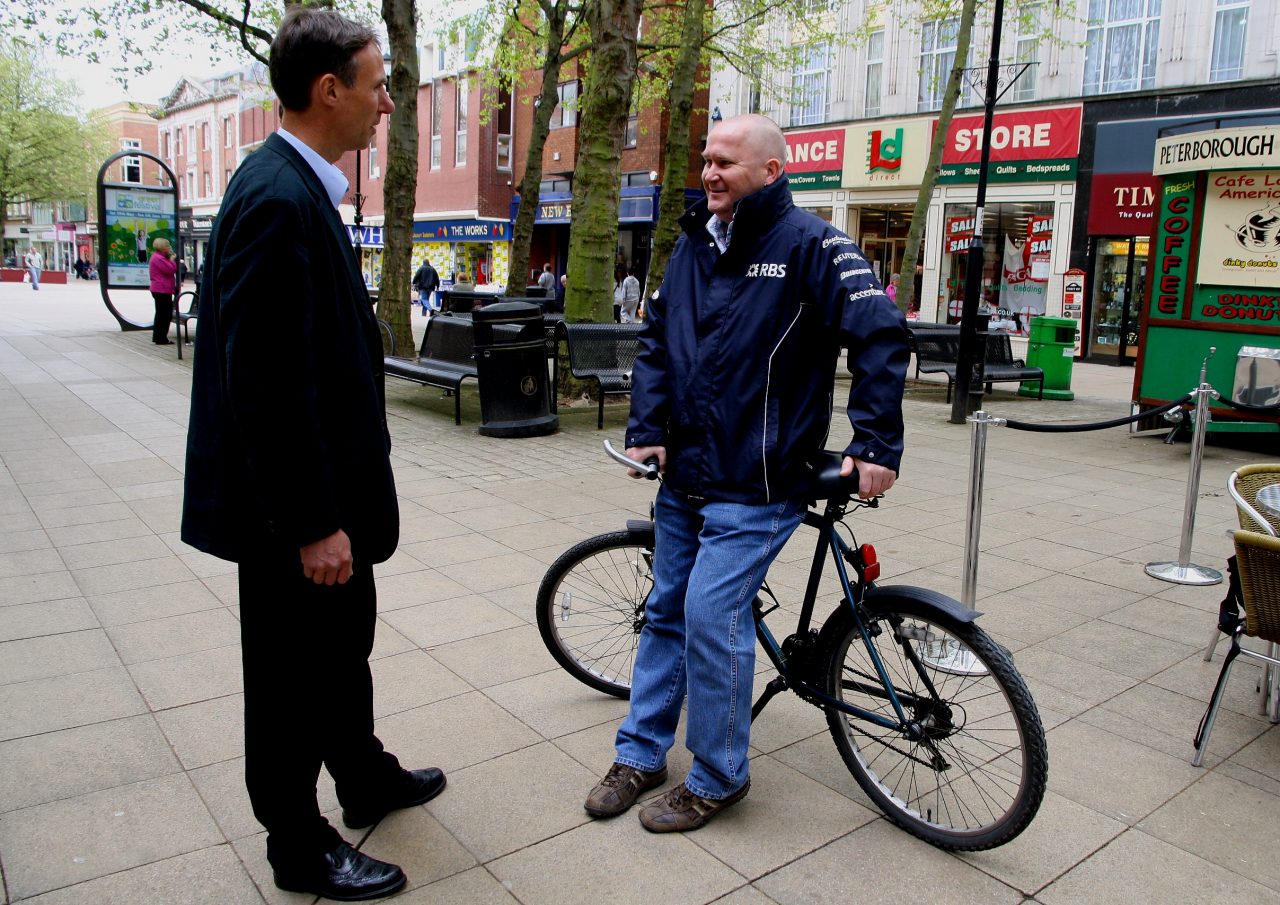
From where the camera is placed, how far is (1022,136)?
76.6 ft

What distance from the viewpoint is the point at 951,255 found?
25.4 meters

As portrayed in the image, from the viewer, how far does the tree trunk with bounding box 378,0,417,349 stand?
12625 mm

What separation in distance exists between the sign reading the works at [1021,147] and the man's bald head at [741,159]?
20769 millimetres

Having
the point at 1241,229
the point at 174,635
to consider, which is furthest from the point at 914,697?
the point at 1241,229

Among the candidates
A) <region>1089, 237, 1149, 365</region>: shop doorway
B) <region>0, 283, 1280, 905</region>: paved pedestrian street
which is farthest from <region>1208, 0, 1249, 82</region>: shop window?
<region>0, 283, 1280, 905</region>: paved pedestrian street

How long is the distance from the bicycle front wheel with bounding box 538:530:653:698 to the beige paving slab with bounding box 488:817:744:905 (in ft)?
2.77

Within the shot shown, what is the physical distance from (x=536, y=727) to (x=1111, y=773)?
1891 millimetres

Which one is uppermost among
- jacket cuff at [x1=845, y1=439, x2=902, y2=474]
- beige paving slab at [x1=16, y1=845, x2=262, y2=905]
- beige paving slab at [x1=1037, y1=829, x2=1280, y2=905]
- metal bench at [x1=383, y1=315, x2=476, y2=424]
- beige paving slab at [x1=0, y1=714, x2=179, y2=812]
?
jacket cuff at [x1=845, y1=439, x2=902, y2=474]

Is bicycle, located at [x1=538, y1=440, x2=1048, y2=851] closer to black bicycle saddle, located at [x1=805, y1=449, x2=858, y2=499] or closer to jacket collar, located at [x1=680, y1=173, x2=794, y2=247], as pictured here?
black bicycle saddle, located at [x1=805, y1=449, x2=858, y2=499]

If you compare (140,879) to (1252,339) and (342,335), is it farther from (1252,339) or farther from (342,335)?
(1252,339)

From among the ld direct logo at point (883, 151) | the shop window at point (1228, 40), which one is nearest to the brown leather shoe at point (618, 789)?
the shop window at point (1228, 40)

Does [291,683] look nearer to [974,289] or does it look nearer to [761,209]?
[761,209]

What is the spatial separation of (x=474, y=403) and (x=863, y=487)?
921cm

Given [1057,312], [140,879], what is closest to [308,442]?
[140,879]
